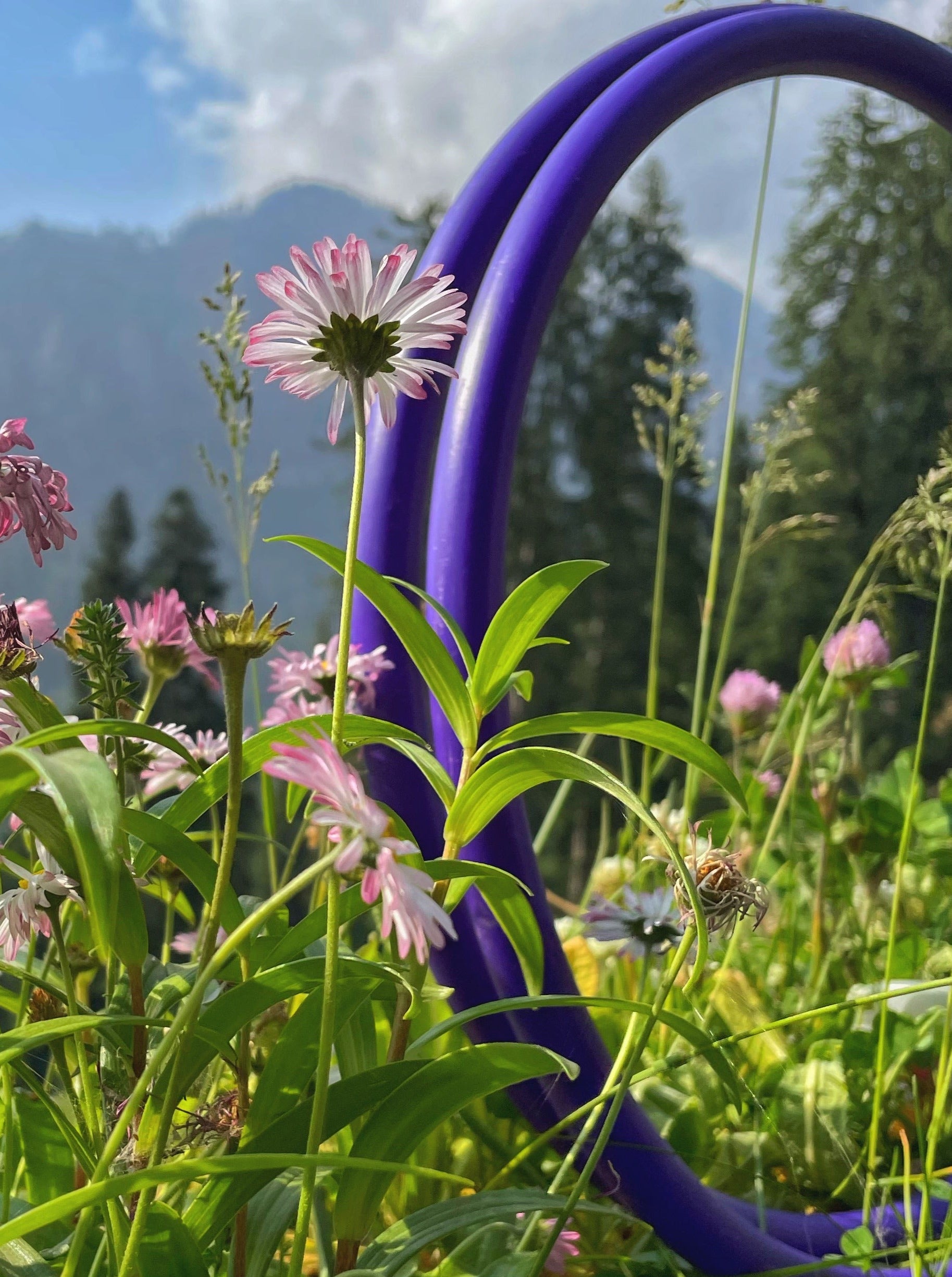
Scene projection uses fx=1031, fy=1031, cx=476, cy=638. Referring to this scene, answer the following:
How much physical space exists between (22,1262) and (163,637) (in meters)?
0.18

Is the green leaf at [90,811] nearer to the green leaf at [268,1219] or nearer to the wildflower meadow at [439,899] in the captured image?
the wildflower meadow at [439,899]

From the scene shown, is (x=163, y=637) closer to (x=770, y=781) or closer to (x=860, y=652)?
(x=860, y=652)

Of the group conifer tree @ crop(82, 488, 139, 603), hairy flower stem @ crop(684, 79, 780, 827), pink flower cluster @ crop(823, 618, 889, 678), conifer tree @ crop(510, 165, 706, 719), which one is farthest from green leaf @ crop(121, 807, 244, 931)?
conifer tree @ crop(82, 488, 139, 603)

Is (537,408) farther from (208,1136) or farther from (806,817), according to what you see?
(208,1136)

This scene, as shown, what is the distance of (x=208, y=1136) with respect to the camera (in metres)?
0.29

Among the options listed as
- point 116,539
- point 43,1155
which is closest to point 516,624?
point 43,1155

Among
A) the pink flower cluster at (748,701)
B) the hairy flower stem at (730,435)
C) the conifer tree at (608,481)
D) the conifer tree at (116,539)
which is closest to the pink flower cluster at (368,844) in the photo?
the hairy flower stem at (730,435)

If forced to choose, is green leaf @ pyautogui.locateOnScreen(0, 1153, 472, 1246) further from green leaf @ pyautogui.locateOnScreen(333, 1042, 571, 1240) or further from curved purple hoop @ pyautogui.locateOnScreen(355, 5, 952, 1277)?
curved purple hoop @ pyautogui.locateOnScreen(355, 5, 952, 1277)

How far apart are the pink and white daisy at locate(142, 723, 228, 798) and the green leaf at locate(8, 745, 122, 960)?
0.16m

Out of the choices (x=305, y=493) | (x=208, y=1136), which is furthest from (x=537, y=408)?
(x=305, y=493)

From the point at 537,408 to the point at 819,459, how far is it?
216 centimetres

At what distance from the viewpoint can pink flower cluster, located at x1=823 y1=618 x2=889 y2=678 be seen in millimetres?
695

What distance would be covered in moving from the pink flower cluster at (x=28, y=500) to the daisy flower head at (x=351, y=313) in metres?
0.06

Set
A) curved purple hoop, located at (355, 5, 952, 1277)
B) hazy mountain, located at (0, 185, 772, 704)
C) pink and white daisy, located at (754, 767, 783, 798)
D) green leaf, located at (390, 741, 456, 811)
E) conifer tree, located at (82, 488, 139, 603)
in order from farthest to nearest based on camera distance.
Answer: hazy mountain, located at (0, 185, 772, 704), conifer tree, located at (82, 488, 139, 603), pink and white daisy, located at (754, 767, 783, 798), curved purple hoop, located at (355, 5, 952, 1277), green leaf, located at (390, 741, 456, 811)
